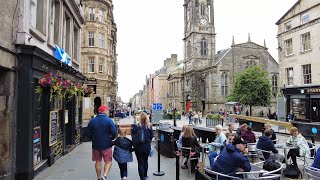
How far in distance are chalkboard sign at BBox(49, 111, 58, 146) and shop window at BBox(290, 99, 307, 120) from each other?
16.3 m

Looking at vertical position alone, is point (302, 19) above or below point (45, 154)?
above

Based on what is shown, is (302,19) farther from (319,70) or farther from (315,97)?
(315,97)

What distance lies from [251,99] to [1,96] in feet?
129

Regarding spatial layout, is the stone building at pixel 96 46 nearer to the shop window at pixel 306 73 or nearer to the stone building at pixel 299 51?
the stone building at pixel 299 51

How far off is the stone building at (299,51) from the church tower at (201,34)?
1400 inches

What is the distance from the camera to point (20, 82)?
6.93 m

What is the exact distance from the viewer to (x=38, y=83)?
26.3 feet

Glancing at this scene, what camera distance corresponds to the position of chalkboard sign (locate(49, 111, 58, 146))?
30.0 ft

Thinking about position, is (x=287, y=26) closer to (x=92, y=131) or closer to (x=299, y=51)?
(x=299, y=51)

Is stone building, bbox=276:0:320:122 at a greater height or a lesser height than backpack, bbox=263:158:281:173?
greater

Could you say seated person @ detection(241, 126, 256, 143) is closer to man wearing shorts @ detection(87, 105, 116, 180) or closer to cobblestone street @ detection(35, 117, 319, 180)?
cobblestone street @ detection(35, 117, 319, 180)

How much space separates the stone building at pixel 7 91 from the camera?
6363mm

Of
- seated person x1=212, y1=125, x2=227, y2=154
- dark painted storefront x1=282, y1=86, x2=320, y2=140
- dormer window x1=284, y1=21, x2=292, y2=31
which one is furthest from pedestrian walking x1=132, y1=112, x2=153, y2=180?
dormer window x1=284, y1=21, x2=292, y2=31

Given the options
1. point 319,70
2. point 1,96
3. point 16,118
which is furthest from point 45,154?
point 319,70
